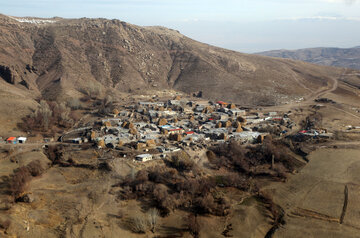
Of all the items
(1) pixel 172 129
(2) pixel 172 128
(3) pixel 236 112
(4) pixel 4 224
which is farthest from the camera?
(3) pixel 236 112

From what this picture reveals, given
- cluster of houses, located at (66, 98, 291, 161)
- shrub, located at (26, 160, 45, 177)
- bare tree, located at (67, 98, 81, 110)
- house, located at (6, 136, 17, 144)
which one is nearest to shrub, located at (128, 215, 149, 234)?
cluster of houses, located at (66, 98, 291, 161)

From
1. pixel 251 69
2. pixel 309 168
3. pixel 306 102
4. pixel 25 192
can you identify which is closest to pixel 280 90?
pixel 306 102

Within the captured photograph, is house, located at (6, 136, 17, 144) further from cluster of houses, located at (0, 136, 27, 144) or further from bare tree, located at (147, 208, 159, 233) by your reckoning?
bare tree, located at (147, 208, 159, 233)

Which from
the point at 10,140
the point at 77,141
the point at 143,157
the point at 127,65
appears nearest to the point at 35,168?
the point at 77,141

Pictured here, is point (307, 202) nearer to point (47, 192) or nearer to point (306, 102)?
point (47, 192)

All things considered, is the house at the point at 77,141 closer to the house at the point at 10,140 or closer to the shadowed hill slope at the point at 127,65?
the house at the point at 10,140

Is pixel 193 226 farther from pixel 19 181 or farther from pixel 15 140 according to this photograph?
pixel 15 140
